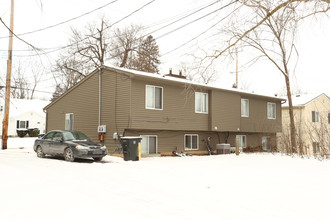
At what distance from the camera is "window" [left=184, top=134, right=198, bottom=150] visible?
68.7 feet

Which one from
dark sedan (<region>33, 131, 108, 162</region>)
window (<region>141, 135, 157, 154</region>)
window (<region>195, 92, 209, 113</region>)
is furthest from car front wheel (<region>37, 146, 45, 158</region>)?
window (<region>195, 92, 209, 113</region>)

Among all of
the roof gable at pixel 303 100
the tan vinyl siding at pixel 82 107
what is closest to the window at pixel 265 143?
the roof gable at pixel 303 100

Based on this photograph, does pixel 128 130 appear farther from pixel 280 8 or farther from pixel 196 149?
pixel 280 8

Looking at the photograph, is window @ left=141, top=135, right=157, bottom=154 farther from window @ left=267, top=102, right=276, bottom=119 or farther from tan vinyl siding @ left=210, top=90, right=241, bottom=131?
window @ left=267, top=102, right=276, bottom=119

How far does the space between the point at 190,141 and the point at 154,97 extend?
4.60 m

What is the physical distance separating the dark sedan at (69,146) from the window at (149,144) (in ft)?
12.6

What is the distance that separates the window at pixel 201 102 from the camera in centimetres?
2088

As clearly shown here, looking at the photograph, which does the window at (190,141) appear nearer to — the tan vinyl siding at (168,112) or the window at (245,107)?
the tan vinyl siding at (168,112)

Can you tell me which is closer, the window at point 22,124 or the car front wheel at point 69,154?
the car front wheel at point 69,154

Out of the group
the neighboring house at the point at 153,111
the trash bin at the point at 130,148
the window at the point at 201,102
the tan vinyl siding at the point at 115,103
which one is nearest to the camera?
the trash bin at the point at 130,148

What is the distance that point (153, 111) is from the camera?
712 inches

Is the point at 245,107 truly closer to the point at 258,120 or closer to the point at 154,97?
the point at 258,120

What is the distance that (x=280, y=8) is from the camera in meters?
9.56

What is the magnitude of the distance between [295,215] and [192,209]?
6.64ft
